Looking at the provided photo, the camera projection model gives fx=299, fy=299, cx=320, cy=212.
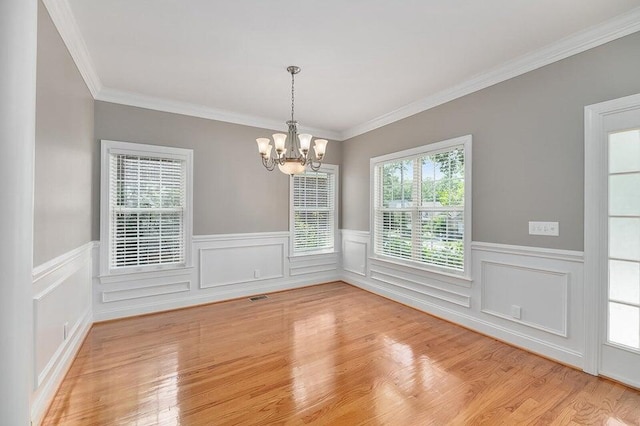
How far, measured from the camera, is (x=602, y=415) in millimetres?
1973

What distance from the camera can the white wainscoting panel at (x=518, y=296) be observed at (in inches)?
103

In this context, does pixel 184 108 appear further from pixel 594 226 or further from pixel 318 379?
pixel 594 226

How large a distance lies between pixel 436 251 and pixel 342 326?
1515 mm

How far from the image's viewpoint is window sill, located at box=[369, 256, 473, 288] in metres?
3.44

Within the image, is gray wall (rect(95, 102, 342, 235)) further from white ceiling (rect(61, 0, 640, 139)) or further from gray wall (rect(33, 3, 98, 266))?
gray wall (rect(33, 3, 98, 266))

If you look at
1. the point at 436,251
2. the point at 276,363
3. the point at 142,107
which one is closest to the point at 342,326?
the point at 276,363

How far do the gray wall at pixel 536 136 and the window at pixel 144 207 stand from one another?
136 inches

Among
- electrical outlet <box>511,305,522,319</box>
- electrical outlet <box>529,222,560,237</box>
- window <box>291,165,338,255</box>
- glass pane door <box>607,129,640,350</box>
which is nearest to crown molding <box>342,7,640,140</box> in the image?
glass pane door <box>607,129,640,350</box>

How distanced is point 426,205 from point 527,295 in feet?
4.94

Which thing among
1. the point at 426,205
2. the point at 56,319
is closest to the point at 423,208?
the point at 426,205

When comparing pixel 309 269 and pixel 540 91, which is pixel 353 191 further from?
pixel 540 91

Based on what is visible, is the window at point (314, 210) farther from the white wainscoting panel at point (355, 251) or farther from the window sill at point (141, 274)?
the window sill at point (141, 274)

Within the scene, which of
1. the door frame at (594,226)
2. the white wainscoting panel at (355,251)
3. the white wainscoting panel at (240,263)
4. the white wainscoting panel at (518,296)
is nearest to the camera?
the door frame at (594,226)

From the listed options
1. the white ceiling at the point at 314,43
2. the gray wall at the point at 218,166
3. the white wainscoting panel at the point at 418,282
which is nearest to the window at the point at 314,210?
the gray wall at the point at 218,166
